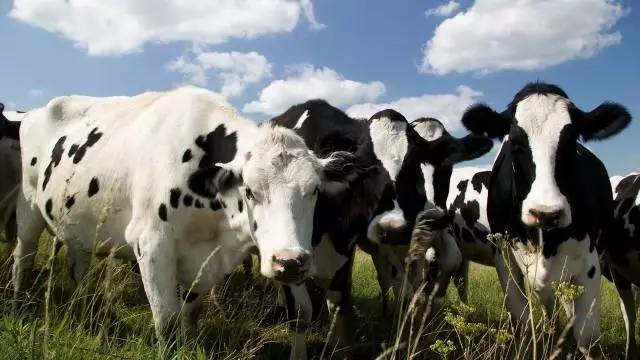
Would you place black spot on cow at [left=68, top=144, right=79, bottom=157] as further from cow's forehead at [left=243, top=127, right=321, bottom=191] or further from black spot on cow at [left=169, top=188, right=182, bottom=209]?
cow's forehead at [left=243, top=127, right=321, bottom=191]

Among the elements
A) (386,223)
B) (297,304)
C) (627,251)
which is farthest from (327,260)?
(627,251)

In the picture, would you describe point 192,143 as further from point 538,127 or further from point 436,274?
point 436,274

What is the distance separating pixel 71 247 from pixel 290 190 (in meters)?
3.26

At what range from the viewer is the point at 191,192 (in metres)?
4.75

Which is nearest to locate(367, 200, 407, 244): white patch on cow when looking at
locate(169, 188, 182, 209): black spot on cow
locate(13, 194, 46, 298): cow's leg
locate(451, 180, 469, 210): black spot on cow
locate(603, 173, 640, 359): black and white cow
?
locate(169, 188, 182, 209): black spot on cow

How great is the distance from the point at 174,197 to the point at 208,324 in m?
1.66

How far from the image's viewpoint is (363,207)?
231 inches

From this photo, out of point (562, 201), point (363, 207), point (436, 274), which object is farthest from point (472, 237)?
point (562, 201)

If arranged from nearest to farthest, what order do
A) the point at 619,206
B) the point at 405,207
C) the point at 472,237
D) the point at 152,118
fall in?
the point at 152,118 → the point at 405,207 → the point at 619,206 → the point at 472,237

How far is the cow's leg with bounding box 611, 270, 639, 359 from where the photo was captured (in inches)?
260

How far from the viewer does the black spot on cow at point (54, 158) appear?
6.36 metres

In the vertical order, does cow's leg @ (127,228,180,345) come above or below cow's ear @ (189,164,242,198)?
below

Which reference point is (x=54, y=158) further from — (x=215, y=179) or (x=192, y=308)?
(x=215, y=179)

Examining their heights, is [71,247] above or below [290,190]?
below
